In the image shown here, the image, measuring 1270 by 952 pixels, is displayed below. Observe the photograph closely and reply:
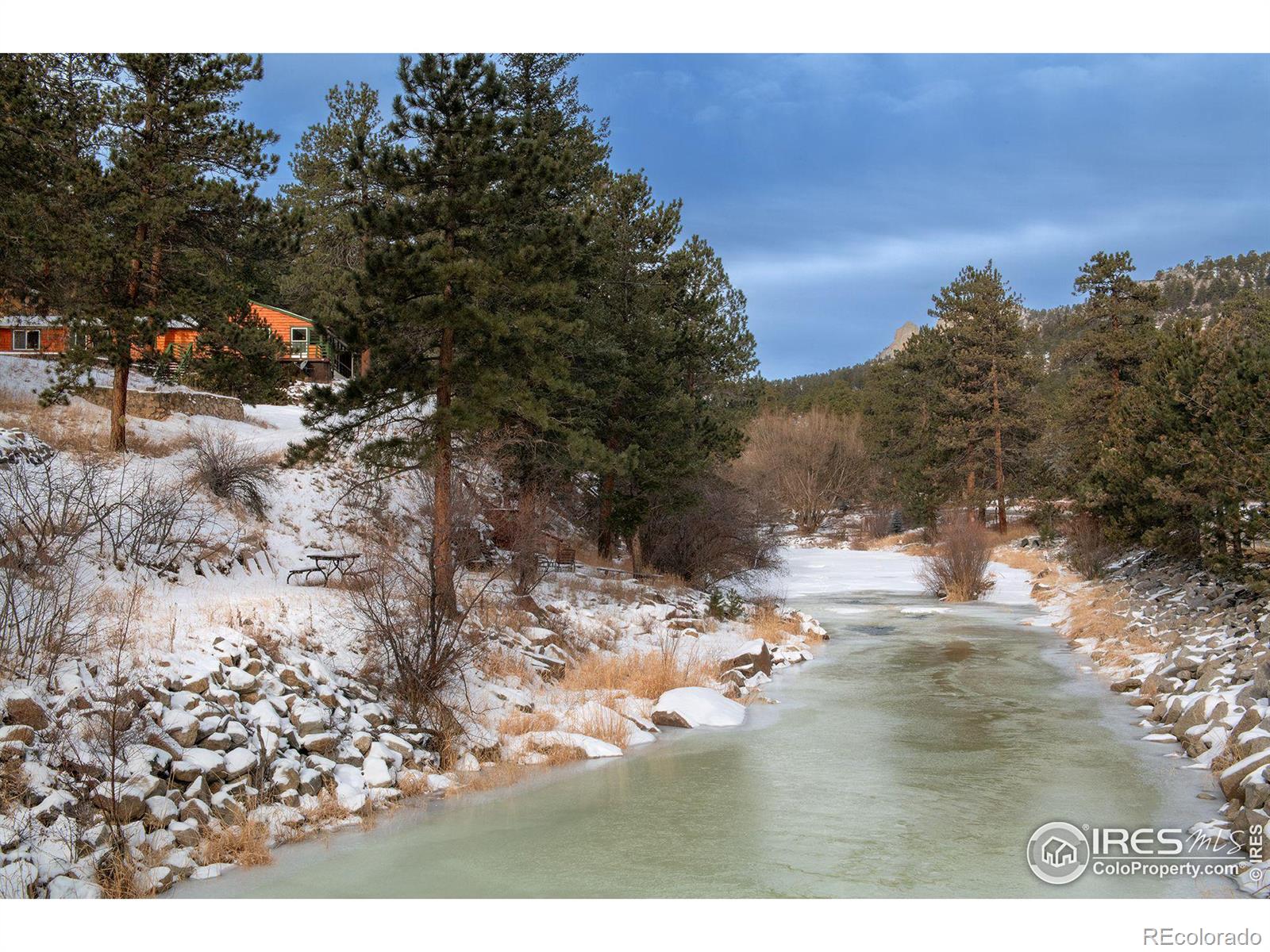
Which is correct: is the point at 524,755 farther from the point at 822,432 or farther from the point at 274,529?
the point at 822,432

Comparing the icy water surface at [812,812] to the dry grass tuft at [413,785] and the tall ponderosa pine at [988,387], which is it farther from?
the tall ponderosa pine at [988,387]

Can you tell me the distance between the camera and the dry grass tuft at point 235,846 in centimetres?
859

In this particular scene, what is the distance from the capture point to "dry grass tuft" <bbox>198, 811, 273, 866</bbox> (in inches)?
338

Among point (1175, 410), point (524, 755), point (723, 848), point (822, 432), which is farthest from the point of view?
point (822, 432)

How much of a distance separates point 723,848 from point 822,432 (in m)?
62.7

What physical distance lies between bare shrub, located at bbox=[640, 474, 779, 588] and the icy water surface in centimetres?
1070

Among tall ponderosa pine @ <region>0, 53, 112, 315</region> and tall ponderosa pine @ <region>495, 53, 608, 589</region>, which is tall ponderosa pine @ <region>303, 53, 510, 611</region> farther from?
tall ponderosa pine @ <region>0, 53, 112, 315</region>

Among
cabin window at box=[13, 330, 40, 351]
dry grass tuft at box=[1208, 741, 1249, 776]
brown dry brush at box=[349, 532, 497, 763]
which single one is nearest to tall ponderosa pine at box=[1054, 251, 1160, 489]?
dry grass tuft at box=[1208, 741, 1249, 776]

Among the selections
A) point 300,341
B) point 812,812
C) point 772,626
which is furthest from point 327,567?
point 300,341


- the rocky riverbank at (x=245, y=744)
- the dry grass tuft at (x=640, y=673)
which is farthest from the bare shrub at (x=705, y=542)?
the rocky riverbank at (x=245, y=744)

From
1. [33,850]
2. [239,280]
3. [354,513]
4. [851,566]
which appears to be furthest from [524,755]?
[851,566]

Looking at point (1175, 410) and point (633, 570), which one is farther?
point (633, 570)

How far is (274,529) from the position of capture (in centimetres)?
1898

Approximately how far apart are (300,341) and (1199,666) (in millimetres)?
39820
